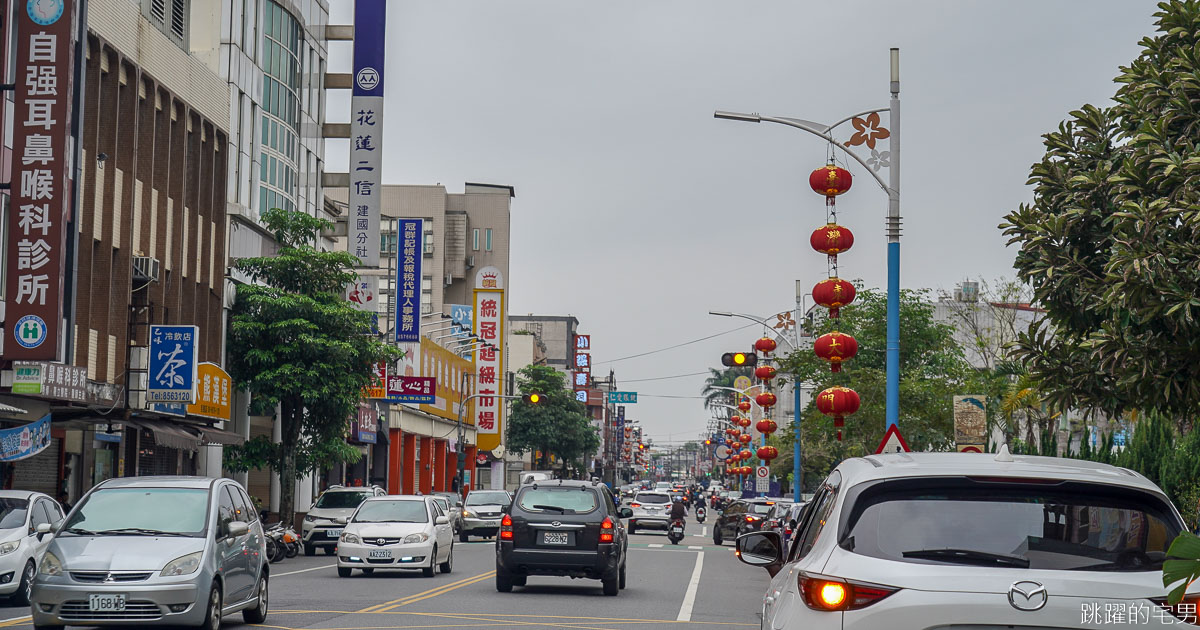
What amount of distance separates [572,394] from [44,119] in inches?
3174

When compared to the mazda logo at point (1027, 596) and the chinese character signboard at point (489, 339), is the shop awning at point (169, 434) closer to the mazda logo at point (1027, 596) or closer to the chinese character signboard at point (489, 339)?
the mazda logo at point (1027, 596)

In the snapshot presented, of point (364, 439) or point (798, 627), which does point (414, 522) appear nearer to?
point (798, 627)

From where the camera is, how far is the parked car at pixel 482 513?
1909 inches

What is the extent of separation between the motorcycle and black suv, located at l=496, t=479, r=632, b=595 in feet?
94.8

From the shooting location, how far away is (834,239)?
22.4 metres

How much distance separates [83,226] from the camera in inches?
1246

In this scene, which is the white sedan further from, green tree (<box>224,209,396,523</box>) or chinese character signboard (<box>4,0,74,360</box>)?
green tree (<box>224,209,396,523</box>)

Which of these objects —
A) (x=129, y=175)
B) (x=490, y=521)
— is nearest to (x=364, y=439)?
(x=490, y=521)

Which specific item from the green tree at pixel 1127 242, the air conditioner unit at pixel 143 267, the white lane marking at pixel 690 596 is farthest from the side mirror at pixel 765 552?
the air conditioner unit at pixel 143 267

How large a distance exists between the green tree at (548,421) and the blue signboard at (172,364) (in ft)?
215

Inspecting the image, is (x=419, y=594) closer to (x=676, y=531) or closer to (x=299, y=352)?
(x=299, y=352)

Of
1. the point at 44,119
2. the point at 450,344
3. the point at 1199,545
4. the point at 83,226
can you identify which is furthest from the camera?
the point at 450,344

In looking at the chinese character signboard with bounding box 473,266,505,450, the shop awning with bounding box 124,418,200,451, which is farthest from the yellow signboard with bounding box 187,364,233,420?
the chinese character signboard with bounding box 473,266,505,450

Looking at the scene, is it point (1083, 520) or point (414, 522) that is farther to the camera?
point (414, 522)
